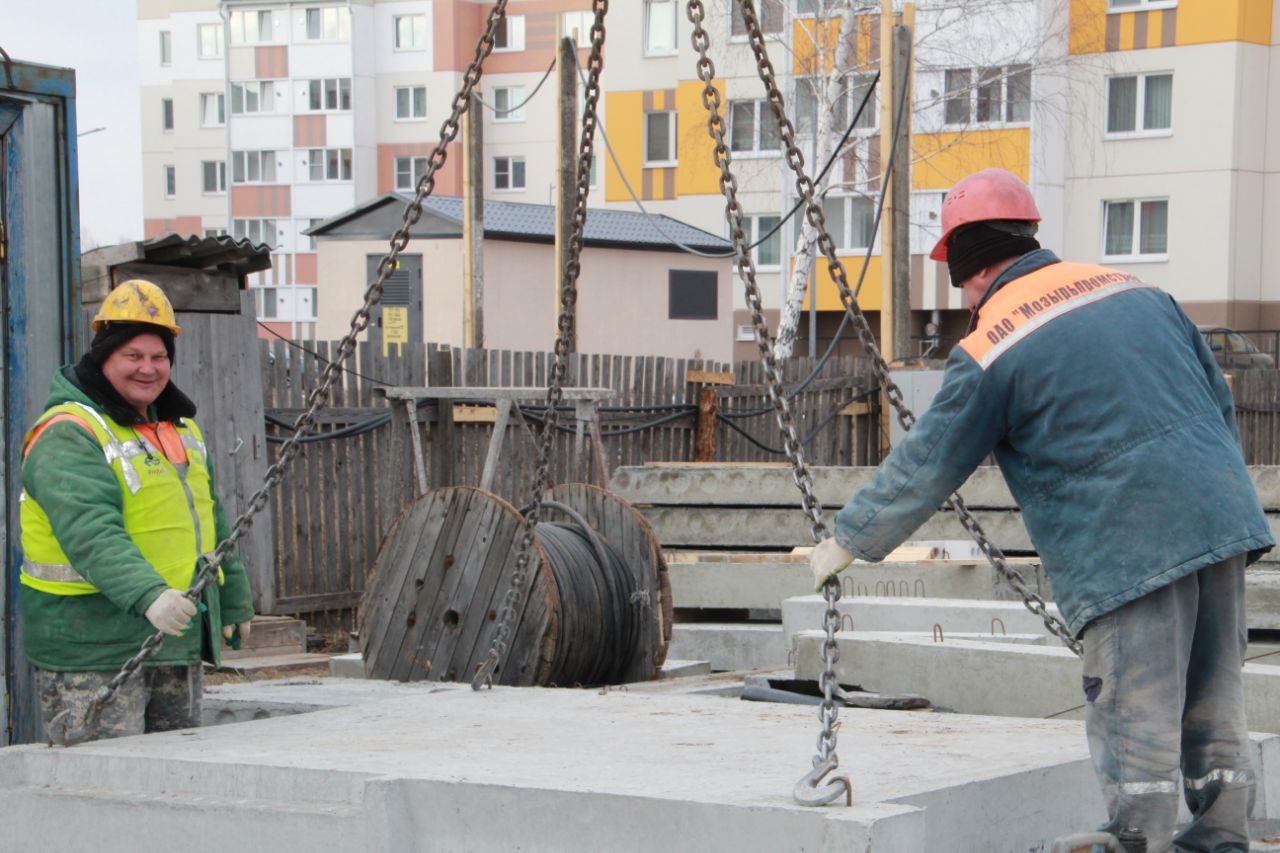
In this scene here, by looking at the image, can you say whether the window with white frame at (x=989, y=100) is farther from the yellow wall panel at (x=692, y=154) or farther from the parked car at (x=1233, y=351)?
the parked car at (x=1233, y=351)

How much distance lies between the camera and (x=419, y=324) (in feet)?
104

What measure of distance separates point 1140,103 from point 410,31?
3499cm

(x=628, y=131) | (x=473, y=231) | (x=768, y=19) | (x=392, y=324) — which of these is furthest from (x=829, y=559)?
(x=628, y=131)

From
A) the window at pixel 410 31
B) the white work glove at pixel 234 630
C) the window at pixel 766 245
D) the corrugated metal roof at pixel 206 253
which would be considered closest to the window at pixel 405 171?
the window at pixel 410 31

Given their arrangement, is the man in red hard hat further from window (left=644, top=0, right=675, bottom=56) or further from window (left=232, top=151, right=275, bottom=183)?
window (left=232, top=151, right=275, bottom=183)

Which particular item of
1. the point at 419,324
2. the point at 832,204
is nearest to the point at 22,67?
the point at 419,324

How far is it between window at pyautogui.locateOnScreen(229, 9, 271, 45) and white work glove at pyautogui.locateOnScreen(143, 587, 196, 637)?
2706 inches

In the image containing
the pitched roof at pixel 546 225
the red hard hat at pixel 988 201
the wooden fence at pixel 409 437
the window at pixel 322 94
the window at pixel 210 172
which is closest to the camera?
the red hard hat at pixel 988 201

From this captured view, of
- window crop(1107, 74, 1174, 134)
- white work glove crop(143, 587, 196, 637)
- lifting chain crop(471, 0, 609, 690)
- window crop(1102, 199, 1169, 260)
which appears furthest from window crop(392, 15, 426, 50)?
white work glove crop(143, 587, 196, 637)

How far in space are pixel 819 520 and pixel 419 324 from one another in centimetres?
2704

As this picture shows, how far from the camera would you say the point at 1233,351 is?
35.3 metres

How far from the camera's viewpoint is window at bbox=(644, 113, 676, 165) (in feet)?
168

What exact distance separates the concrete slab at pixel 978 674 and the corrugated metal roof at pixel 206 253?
15.2 ft

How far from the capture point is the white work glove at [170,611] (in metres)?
5.44
